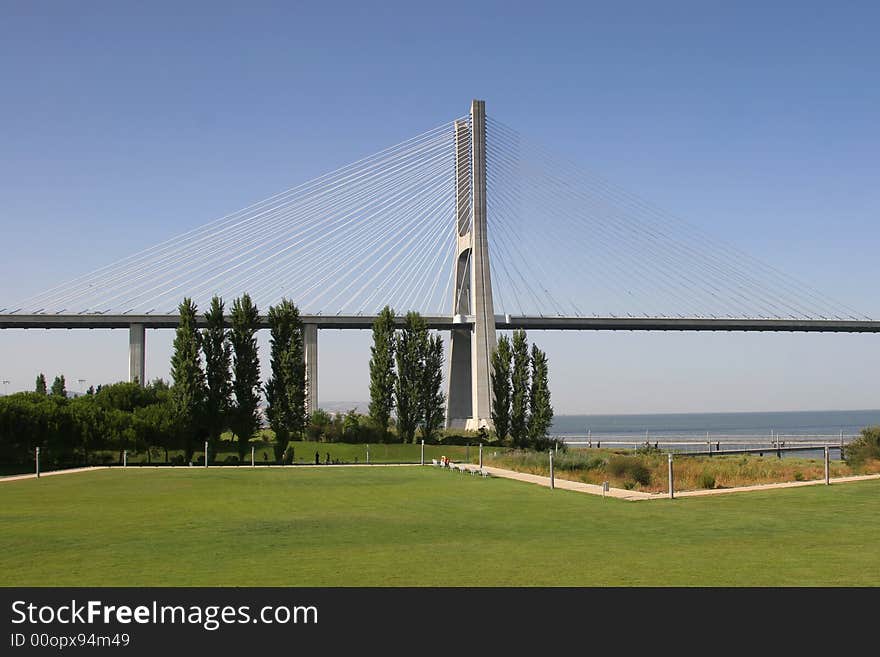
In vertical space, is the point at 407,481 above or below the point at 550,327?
below

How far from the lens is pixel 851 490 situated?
19641 mm

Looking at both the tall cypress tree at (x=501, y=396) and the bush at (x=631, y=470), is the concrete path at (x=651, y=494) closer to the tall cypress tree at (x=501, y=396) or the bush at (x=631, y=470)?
the bush at (x=631, y=470)

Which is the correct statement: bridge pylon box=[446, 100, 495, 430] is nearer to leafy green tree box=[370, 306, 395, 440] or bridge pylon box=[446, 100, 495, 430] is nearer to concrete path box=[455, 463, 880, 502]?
leafy green tree box=[370, 306, 395, 440]

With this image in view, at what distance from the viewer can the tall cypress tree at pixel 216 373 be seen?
47500 millimetres

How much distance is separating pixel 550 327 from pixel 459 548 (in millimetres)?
50441

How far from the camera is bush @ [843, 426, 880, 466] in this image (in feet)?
92.2

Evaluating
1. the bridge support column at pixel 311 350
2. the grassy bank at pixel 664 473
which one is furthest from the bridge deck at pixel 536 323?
the grassy bank at pixel 664 473

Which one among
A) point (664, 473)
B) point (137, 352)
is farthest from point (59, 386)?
point (664, 473)

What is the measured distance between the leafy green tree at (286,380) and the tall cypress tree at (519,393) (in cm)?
1110

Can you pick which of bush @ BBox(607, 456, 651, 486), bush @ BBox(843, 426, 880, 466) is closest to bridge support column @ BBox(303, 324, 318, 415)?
bush @ BBox(843, 426, 880, 466)

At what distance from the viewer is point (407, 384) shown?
2106 inches
